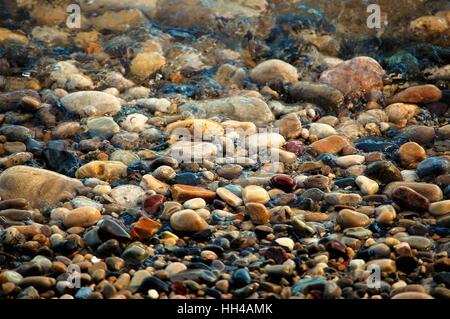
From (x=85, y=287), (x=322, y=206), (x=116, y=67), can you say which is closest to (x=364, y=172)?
(x=322, y=206)

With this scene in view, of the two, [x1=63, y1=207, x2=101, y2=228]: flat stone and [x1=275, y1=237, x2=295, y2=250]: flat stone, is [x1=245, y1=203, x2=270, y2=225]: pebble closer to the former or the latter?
[x1=275, y1=237, x2=295, y2=250]: flat stone

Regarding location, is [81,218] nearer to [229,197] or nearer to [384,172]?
[229,197]

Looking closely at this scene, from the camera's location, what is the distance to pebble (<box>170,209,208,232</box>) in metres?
3.40

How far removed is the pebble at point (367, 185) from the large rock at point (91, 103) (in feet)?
6.55

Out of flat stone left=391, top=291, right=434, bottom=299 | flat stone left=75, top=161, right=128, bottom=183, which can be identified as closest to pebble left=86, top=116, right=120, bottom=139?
flat stone left=75, top=161, right=128, bottom=183

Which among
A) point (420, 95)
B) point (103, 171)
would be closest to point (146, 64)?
point (103, 171)

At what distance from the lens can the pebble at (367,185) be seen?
378 centimetres

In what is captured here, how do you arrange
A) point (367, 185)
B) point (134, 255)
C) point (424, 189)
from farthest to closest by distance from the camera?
point (367, 185) < point (424, 189) < point (134, 255)

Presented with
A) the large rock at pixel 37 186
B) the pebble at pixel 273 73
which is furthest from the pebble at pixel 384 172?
the large rock at pixel 37 186

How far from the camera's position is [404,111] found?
4.84 m

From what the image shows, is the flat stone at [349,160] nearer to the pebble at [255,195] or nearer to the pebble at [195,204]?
the pebble at [255,195]

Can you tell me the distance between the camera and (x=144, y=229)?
11.0 ft

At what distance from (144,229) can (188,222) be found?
0.78ft
